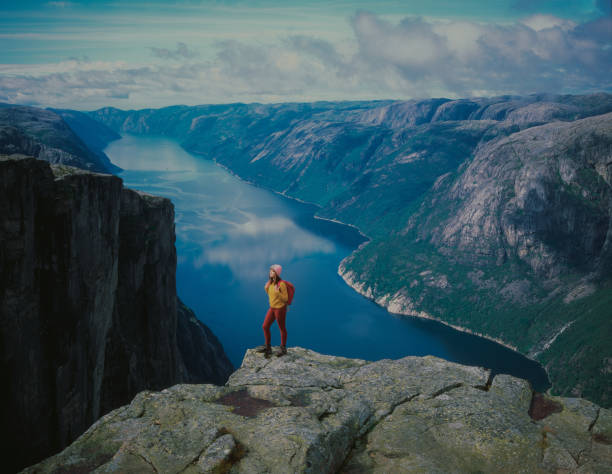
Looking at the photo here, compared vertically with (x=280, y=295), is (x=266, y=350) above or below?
below

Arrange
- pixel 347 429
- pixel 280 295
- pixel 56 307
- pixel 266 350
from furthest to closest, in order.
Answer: pixel 56 307, pixel 266 350, pixel 280 295, pixel 347 429

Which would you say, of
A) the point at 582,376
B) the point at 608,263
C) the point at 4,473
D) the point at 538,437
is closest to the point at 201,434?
the point at 538,437

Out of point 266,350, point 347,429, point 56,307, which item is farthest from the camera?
point 56,307

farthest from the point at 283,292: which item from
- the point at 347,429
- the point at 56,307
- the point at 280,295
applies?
the point at 56,307

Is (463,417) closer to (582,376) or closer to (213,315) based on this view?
(582,376)

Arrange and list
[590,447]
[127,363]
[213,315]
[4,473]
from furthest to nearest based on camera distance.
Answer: [213,315] → [127,363] → [4,473] → [590,447]

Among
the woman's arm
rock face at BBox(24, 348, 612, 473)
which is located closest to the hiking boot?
rock face at BBox(24, 348, 612, 473)

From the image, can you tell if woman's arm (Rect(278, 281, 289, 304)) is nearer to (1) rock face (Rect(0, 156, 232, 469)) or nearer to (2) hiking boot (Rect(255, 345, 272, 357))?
(2) hiking boot (Rect(255, 345, 272, 357))

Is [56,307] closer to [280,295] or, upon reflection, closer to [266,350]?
[266,350]
